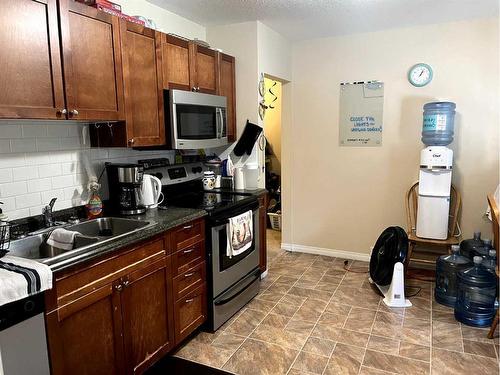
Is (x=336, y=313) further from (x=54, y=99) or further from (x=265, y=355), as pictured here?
(x=54, y=99)

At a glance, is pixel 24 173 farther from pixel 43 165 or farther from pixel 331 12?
pixel 331 12

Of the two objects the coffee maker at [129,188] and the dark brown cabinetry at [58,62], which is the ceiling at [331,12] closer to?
the dark brown cabinetry at [58,62]

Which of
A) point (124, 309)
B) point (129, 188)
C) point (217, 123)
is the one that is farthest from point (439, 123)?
point (124, 309)

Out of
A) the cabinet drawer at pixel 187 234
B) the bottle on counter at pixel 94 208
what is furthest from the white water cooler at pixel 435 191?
the bottle on counter at pixel 94 208

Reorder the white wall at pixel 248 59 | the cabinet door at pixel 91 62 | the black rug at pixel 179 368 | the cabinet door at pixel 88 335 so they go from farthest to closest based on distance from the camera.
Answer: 1. the white wall at pixel 248 59
2. the black rug at pixel 179 368
3. the cabinet door at pixel 91 62
4. the cabinet door at pixel 88 335

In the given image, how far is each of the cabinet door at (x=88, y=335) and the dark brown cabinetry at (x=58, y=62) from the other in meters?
0.89

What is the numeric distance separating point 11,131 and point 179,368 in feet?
5.38

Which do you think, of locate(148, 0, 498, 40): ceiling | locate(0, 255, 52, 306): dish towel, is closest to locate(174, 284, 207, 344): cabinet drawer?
locate(0, 255, 52, 306): dish towel

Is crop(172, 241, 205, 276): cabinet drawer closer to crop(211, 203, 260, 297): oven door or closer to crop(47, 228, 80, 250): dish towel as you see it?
crop(211, 203, 260, 297): oven door

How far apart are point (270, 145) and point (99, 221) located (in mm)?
3720

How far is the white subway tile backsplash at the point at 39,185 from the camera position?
2.10m

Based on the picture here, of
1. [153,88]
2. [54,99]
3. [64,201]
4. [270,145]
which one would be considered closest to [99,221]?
[64,201]

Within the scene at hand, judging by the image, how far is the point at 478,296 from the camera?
2654mm

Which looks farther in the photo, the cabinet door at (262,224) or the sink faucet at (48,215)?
the cabinet door at (262,224)
